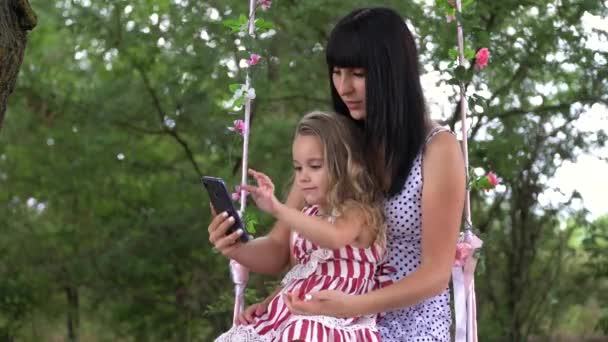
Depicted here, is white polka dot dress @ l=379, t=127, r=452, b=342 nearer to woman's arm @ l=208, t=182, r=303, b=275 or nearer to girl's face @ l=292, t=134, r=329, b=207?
girl's face @ l=292, t=134, r=329, b=207

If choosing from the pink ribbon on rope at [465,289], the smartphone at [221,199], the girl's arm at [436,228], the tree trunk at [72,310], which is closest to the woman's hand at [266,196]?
the smartphone at [221,199]

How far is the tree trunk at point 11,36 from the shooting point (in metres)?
3.01

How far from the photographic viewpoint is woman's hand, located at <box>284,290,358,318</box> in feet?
8.51

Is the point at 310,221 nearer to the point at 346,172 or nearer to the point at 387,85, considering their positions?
the point at 346,172

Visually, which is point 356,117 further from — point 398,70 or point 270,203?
point 270,203

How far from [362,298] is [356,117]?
0.51 metres

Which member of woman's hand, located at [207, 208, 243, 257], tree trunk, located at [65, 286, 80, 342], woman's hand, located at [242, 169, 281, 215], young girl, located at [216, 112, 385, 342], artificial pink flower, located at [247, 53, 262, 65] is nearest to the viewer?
woman's hand, located at [242, 169, 281, 215]

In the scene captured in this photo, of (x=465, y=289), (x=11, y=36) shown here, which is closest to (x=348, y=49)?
(x=465, y=289)

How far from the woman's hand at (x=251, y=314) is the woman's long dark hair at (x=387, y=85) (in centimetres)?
46

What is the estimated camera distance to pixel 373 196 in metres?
2.81

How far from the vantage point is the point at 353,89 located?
2.88m

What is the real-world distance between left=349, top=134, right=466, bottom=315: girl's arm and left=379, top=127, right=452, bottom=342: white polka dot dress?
4 cm

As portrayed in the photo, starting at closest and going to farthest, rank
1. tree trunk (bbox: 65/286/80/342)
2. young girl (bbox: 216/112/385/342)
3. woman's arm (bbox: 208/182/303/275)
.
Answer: young girl (bbox: 216/112/385/342) → woman's arm (bbox: 208/182/303/275) → tree trunk (bbox: 65/286/80/342)

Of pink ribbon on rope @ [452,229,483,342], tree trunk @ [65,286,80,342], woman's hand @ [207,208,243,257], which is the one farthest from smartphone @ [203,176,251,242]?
tree trunk @ [65,286,80,342]
